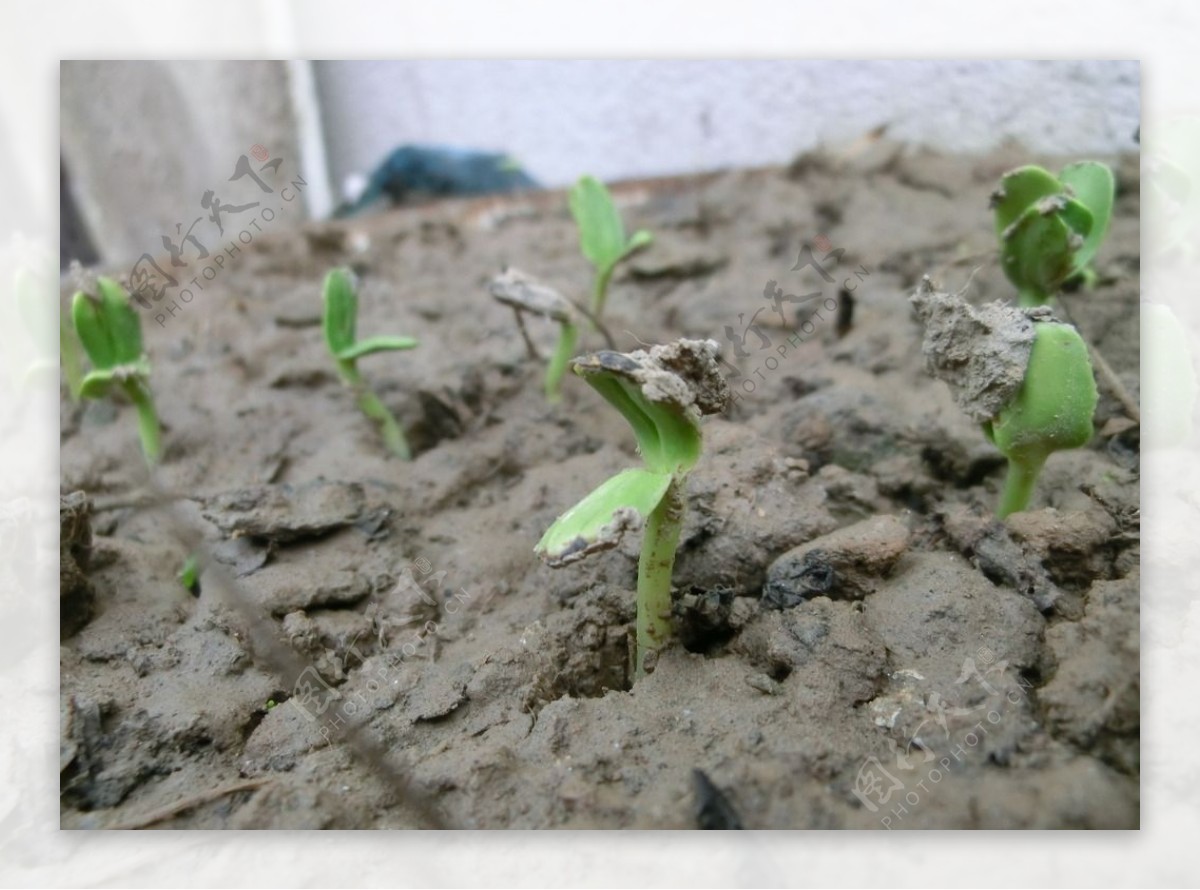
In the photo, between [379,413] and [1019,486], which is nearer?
[1019,486]

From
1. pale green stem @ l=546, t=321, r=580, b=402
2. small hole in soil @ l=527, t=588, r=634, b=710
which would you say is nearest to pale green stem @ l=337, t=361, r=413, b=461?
pale green stem @ l=546, t=321, r=580, b=402

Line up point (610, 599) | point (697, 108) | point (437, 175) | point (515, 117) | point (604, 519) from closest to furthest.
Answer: point (604, 519)
point (610, 599)
point (697, 108)
point (515, 117)
point (437, 175)

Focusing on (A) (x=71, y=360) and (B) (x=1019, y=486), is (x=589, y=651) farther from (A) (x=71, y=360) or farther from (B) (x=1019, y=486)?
(A) (x=71, y=360)

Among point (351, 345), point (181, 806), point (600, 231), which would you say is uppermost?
point (600, 231)

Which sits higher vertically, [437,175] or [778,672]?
[437,175]

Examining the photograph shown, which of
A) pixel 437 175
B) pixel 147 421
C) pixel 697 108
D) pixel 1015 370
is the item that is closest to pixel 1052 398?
pixel 1015 370

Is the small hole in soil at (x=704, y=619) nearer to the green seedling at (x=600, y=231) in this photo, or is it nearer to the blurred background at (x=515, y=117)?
the green seedling at (x=600, y=231)

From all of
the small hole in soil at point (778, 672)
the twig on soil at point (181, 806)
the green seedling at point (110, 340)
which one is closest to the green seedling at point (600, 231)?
the green seedling at point (110, 340)
